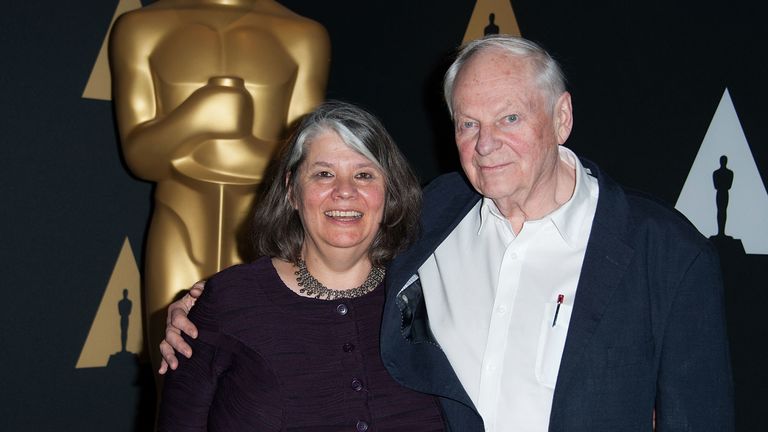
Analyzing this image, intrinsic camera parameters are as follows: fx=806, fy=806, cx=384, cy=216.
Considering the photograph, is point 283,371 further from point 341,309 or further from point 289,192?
point 289,192

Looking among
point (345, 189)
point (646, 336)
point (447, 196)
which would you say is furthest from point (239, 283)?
point (646, 336)

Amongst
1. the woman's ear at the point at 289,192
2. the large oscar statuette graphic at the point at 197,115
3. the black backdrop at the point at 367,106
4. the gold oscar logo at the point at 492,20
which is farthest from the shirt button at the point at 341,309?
the gold oscar logo at the point at 492,20

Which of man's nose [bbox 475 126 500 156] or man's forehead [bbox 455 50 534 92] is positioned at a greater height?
man's forehead [bbox 455 50 534 92]

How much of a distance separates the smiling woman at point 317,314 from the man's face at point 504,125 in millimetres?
203

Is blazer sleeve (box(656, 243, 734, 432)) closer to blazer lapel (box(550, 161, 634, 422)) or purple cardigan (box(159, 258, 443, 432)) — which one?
blazer lapel (box(550, 161, 634, 422))

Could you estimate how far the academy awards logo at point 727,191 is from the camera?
7.06ft

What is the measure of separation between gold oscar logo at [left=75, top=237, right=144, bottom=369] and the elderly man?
4.48ft

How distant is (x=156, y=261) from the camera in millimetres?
2379

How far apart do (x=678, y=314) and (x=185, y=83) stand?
160 cm

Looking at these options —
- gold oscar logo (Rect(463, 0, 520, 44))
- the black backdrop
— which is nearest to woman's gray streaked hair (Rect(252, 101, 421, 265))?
the black backdrop

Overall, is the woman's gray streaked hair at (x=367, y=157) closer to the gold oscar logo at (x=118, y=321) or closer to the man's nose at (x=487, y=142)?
the man's nose at (x=487, y=142)

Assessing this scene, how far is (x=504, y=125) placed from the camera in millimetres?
1396

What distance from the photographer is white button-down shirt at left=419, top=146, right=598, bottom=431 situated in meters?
1.36

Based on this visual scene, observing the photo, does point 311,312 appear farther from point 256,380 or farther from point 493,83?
point 493,83
